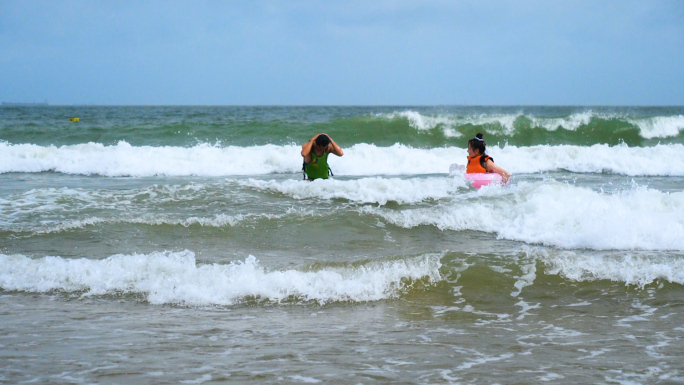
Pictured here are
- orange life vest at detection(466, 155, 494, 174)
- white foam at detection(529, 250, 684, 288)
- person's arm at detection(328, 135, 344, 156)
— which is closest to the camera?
white foam at detection(529, 250, 684, 288)

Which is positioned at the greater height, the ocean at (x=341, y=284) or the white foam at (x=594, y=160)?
the white foam at (x=594, y=160)

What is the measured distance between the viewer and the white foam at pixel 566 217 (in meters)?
7.69

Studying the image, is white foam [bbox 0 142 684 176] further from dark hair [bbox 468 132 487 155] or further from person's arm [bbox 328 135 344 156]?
person's arm [bbox 328 135 344 156]

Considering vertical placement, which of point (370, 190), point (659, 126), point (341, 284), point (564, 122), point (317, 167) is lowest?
point (341, 284)

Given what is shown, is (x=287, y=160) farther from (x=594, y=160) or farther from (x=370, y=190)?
(x=594, y=160)

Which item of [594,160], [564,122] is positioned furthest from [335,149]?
[564,122]

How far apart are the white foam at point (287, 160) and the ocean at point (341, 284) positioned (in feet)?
11.5

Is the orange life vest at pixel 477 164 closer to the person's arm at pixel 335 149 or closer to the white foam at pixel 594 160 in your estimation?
the person's arm at pixel 335 149

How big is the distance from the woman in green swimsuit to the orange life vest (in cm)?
230

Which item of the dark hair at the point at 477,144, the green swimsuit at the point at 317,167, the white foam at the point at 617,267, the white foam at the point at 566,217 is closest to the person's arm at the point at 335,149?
the green swimsuit at the point at 317,167

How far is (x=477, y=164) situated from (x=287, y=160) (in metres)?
7.71

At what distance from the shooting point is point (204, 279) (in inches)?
232

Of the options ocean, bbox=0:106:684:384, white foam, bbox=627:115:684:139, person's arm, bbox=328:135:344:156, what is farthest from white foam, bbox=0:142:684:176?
person's arm, bbox=328:135:344:156

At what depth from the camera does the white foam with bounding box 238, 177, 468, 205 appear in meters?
10.4
